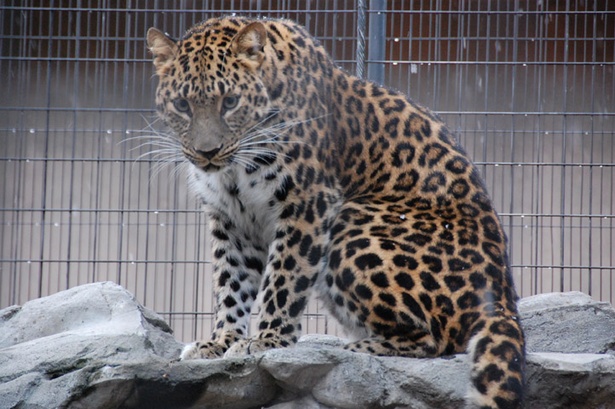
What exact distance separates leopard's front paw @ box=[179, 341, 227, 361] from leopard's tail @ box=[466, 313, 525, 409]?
150 cm

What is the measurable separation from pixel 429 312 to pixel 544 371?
25.7 inches

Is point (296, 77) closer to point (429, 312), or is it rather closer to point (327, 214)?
point (327, 214)

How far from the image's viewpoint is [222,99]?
5590mm

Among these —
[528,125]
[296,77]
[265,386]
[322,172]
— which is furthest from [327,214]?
[528,125]

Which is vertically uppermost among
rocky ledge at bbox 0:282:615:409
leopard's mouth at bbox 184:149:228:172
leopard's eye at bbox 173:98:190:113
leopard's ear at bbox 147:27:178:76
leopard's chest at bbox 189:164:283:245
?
leopard's ear at bbox 147:27:178:76

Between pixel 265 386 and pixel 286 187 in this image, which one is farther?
pixel 286 187

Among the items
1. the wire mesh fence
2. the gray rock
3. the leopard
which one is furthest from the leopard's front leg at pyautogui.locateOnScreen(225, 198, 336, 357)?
the wire mesh fence

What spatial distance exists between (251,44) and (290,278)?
52.5 inches

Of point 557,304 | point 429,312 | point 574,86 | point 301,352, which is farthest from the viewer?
point 574,86

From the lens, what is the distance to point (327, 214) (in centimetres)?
564

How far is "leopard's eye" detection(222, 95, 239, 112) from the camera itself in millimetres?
5590

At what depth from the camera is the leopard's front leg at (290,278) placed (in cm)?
551

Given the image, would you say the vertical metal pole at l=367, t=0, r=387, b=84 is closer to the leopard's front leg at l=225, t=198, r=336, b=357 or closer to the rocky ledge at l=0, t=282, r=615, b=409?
the leopard's front leg at l=225, t=198, r=336, b=357

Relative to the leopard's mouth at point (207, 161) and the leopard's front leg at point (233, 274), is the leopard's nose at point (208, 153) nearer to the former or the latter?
the leopard's mouth at point (207, 161)
